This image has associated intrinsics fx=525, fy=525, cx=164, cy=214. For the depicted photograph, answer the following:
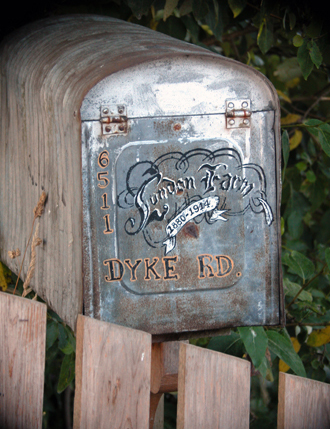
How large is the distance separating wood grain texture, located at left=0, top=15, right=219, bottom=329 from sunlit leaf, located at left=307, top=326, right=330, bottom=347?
0.78 meters

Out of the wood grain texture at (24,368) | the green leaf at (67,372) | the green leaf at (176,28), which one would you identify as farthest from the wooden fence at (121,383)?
the green leaf at (176,28)

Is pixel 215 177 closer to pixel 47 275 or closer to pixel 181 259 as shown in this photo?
pixel 181 259

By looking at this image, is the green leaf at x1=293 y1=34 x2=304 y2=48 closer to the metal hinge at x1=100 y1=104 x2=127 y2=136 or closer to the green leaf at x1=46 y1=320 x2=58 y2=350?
the metal hinge at x1=100 y1=104 x2=127 y2=136

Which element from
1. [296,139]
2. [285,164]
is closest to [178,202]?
[285,164]

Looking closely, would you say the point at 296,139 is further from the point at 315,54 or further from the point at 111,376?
the point at 111,376

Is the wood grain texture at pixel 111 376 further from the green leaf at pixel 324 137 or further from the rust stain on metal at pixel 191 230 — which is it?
the green leaf at pixel 324 137

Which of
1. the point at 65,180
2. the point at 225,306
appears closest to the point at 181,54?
the point at 65,180

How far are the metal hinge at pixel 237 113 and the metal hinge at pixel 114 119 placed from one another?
7.2 inches

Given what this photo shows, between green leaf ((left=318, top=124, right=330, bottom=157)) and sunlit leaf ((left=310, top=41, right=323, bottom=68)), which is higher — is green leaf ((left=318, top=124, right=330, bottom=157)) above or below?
below

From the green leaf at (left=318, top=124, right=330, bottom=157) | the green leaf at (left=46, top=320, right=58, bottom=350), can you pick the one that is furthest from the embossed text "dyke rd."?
the green leaf at (left=46, top=320, right=58, bottom=350)

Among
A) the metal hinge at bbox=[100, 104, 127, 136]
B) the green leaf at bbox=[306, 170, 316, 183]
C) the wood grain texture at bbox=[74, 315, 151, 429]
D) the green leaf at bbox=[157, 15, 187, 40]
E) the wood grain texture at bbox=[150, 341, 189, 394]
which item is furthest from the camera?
the green leaf at bbox=[306, 170, 316, 183]

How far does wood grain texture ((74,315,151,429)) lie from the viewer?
729mm

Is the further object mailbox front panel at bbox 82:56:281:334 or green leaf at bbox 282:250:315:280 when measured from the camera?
green leaf at bbox 282:250:315:280

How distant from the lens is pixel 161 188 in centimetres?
90
